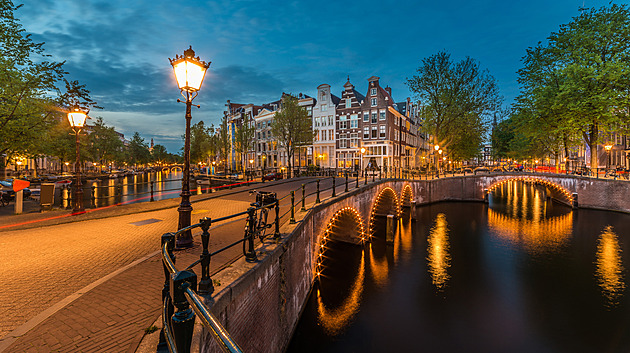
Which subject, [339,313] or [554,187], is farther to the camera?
[554,187]

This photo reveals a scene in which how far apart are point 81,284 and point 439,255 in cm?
1719

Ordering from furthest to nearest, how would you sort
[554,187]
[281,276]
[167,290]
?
1. [554,187]
2. [281,276]
3. [167,290]

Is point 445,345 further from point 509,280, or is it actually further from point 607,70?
point 607,70

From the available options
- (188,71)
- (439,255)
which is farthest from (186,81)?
(439,255)

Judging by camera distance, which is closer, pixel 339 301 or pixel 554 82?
pixel 339 301

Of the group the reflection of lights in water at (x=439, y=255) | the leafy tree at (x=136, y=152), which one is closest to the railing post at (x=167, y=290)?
the reflection of lights in water at (x=439, y=255)

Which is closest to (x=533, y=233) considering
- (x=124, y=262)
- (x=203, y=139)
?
(x=124, y=262)

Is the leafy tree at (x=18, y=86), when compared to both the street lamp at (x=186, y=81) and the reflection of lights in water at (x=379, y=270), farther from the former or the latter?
the reflection of lights in water at (x=379, y=270)

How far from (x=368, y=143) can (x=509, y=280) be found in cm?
3410

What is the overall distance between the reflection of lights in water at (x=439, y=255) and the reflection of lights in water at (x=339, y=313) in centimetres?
409

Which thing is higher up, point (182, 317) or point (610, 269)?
point (182, 317)

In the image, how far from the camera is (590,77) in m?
25.2

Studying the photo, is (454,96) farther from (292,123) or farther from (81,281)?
(81,281)

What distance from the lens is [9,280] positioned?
478 centimetres
